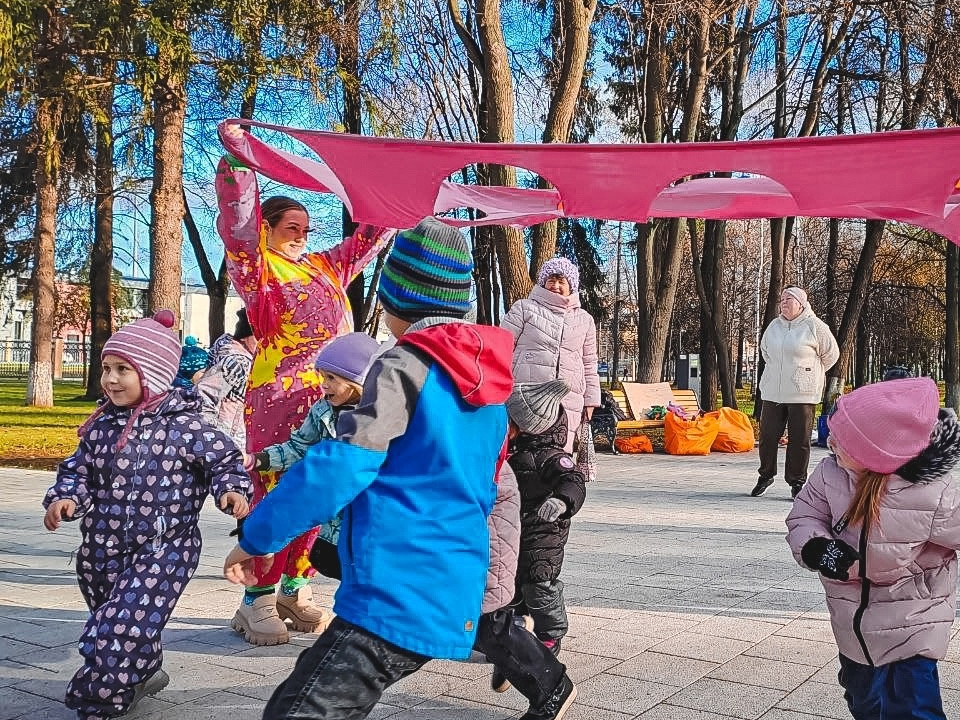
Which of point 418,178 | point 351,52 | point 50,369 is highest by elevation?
point 351,52

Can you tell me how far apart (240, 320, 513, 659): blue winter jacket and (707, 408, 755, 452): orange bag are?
1317 cm

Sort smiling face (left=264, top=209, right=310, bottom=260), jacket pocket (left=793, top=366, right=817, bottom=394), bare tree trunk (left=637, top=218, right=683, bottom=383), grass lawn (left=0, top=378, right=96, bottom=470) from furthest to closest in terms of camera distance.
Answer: bare tree trunk (left=637, top=218, right=683, bottom=383), grass lawn (left=0, top=378, right=96, bottom=470), jacket pocket (left=793, top=366, right=817, bottom=394), smiling face (left=264, top=209, right=310, bottom=260)

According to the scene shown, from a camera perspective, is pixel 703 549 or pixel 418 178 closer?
pixel 418 178

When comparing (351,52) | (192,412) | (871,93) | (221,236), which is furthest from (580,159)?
(871,93)

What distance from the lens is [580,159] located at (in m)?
4.43

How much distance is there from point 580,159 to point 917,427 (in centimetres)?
199

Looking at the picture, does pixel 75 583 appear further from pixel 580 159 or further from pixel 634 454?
pixel 634 454

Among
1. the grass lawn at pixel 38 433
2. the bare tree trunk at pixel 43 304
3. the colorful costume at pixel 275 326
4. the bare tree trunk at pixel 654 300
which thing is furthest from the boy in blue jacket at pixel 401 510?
the bare tree trunk at pixel 43 304

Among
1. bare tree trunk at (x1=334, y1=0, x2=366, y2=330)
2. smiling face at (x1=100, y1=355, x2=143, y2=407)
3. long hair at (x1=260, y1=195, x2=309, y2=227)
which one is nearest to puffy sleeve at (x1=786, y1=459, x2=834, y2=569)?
smiling face at (x1=100, y1=355, x2=143, y2=407)

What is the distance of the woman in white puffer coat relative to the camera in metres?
6.52

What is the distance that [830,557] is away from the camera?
117 inches

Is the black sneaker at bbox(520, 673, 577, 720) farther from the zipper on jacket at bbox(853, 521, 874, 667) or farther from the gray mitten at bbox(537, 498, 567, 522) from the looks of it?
the zipper on jacket at bbox(853, 521, 874, 667)

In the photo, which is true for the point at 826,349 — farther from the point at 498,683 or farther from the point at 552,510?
the point at 498,683

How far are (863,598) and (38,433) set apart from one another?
16259 mm
